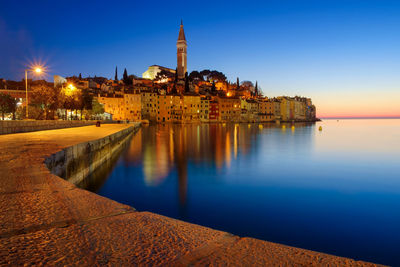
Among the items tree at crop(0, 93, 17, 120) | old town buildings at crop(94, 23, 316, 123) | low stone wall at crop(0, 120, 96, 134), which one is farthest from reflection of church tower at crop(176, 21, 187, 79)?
low stone wall at crop(0, 120, 96, 134)

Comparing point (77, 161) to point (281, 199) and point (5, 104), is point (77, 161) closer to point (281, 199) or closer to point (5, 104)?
point (281, 199)

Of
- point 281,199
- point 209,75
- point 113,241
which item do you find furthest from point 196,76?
point 113,241

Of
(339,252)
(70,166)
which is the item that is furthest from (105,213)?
(70,166)

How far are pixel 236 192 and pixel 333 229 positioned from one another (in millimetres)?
3896

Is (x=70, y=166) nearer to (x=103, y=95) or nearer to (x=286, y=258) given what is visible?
(x=286, y=258)

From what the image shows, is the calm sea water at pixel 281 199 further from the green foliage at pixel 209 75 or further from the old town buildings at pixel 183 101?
the green foliage at pixel 209 75

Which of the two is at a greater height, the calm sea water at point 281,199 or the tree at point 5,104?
the tree at point 5,104

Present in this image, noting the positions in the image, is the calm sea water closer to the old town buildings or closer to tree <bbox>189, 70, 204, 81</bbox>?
the old town buildings

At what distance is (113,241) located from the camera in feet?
7.50

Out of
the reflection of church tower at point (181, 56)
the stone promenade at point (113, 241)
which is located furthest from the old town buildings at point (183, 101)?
the stone promenade at point (113, 241)

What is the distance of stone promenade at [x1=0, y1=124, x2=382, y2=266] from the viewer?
1.99 m

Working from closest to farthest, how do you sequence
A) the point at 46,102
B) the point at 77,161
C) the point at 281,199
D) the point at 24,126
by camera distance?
the point at 281,199
the point at 77,161
the point at 24,126
the point at 46,102

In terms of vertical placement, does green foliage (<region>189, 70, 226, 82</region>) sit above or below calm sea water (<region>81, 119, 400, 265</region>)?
above

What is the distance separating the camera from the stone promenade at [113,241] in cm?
199
